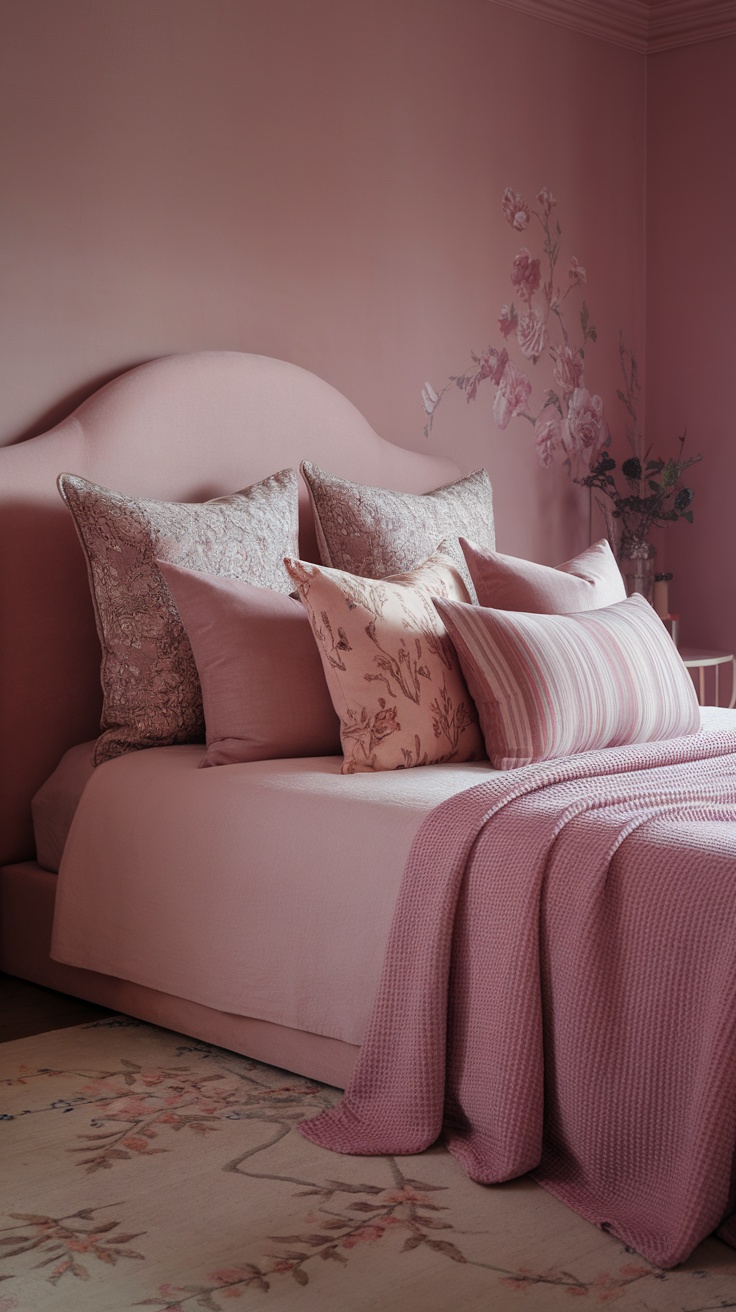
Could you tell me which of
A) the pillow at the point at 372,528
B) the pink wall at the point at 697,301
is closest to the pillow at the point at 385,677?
the pillow at the point at 372,528

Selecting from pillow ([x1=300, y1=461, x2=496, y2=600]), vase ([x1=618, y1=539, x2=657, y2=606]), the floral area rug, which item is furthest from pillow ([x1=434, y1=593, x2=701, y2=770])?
vase ([x1=618, y1=539, x2=657, y2=606])

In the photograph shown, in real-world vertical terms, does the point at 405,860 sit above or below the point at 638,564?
below

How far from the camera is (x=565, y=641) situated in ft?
8.51

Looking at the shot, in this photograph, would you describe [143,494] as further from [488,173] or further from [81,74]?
[488,173]

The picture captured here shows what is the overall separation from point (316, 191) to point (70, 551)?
3.92ft

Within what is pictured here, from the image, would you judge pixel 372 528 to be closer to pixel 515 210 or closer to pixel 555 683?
pixel 555 683

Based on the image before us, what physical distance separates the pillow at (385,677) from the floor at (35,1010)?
78cm

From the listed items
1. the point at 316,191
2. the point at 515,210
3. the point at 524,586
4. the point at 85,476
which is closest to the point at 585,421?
the point at 515,210

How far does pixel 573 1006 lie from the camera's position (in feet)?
6.22

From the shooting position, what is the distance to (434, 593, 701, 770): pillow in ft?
8.21

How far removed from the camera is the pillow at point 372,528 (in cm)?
314

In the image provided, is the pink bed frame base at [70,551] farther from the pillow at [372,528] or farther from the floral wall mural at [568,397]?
the floral wall mural at [568,397]

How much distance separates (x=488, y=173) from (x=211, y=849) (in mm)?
2314

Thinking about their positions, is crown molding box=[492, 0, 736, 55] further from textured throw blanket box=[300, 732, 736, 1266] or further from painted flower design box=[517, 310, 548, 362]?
textured throw blanket box=[300, 732, 736, 1266]
